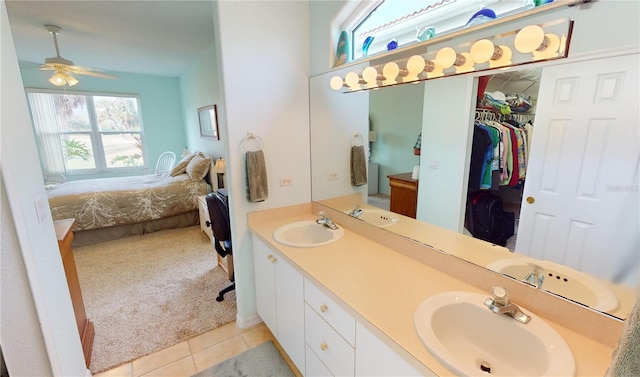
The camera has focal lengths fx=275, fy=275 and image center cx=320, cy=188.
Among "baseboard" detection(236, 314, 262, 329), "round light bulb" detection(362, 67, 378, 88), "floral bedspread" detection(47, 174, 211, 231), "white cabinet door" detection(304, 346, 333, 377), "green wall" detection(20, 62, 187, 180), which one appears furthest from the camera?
"green wall" detection(20, 62, 187, 180)

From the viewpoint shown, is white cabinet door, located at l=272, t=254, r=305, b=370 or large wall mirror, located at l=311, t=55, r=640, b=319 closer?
large wall mirror, located at l=311, t=55, r=640, b=319

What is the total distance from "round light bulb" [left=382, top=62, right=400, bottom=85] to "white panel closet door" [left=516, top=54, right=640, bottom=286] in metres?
0.65

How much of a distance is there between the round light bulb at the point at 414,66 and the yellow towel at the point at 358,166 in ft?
1.87

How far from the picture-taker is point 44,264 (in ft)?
3.94

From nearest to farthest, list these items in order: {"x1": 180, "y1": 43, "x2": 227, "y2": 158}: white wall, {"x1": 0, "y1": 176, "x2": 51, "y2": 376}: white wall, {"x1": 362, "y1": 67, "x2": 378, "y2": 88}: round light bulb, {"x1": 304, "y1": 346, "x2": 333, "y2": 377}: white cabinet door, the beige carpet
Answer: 1. {"x1": 0, "y1": 176, "x2": 51, "y2": 376}: white wall
2. {"x1": 304, "y1": 346, "x2": 333, "y2": 377}: white cabinet door
3. {"x1": 362, "y1": 67, "x2": 378, "y2": 88}: round light bulb
4. the beige carpet
5. {"x1": 180, "y1": 43, "x2": 227, "y2": 158}: white wall

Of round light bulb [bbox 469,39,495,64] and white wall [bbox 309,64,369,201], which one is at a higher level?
round light bulb [bbox 469,39,495,64]

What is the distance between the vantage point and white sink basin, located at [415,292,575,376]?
2.56 feet

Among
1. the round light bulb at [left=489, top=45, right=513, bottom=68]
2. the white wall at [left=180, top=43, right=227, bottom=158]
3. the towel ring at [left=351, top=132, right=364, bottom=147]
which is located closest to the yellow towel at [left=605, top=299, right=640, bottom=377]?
the round light bulb at [left=489, top=45, right=513, bottom=68]

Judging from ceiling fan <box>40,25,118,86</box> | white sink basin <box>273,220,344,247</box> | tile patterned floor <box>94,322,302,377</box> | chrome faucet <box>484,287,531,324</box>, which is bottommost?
tile patterned floor <box>94,322,302,377</box>

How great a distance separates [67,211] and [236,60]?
124 inches

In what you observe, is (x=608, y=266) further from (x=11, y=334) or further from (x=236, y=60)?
(x=11, y=334)

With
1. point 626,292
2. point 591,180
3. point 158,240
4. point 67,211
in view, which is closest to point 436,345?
point 626,292

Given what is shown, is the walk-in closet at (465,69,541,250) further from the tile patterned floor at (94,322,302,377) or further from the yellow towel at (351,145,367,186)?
the tile patterned floor at (94,322,302,377)

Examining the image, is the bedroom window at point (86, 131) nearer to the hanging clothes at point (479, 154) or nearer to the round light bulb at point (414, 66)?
the round light bulb at point (414, 66)
